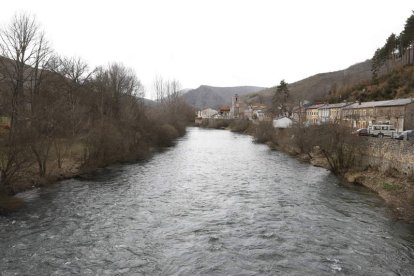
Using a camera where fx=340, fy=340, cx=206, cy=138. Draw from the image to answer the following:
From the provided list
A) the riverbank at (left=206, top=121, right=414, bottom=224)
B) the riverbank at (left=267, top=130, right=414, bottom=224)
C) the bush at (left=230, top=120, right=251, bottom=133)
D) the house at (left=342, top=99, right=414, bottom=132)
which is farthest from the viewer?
the bush at (left=230, top=120, right=251, bottom=133)

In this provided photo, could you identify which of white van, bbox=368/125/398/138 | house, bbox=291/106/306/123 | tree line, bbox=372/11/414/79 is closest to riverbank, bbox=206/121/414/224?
white van, bbox=368/125/398/138

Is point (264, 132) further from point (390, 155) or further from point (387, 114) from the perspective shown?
point (390, 155)

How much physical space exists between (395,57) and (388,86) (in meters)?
23.6

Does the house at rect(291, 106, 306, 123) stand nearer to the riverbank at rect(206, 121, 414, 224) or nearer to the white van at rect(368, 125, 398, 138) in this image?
the white van at rect(368, 125, 398, 138)

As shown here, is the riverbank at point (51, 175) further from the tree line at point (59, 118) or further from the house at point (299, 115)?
the house at point (299, 115)

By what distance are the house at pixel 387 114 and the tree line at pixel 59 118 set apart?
25764mm

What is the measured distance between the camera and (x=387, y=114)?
168 feet

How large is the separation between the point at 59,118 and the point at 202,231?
1519 centimetres

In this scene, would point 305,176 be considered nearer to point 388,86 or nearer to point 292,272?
point 292,272

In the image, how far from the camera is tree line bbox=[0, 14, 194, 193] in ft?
60.8

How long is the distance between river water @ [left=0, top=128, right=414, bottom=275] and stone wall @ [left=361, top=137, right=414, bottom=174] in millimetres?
3022

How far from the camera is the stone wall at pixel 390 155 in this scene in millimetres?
21562

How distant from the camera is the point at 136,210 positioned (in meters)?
16.9

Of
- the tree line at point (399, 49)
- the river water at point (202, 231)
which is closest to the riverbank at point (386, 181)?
the river water at point (202, 231)
